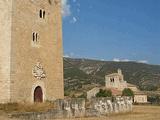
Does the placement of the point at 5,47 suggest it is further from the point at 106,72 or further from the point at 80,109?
the point at 106,72

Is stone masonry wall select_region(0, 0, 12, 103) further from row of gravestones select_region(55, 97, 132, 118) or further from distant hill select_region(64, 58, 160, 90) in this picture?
distant hill select_region(64, 58, 160, 90)

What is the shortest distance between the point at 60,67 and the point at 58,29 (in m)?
3.50

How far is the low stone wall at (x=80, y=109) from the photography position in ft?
67.2

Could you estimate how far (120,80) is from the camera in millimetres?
108375

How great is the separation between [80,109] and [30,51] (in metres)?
6.31

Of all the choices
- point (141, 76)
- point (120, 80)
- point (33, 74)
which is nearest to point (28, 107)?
point (33, 74)

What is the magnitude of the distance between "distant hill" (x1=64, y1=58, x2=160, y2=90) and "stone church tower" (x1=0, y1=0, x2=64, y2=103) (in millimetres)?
109137

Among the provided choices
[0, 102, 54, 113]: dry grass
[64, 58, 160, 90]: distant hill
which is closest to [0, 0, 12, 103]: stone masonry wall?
[0, 102, 54, 113]: dry grass

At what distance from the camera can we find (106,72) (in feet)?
573

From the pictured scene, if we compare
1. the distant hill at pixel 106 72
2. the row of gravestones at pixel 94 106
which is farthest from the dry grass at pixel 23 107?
the distant hill at pixel 106 72

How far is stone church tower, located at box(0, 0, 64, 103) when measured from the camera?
936 inches

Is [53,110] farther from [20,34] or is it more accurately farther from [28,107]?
[20,34]

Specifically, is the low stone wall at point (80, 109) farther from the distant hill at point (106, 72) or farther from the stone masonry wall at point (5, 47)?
the distant hill at point (106, 72)

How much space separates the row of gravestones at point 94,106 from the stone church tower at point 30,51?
153 inches
